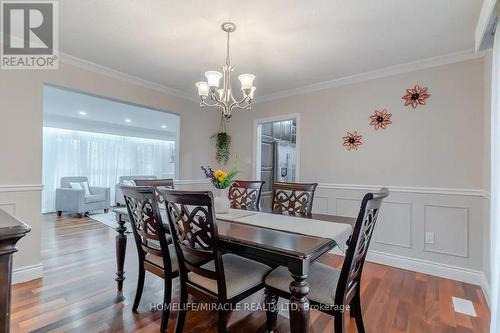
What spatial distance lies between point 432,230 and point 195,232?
2749mm

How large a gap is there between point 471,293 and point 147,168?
833 cm

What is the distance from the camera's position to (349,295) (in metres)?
1.49

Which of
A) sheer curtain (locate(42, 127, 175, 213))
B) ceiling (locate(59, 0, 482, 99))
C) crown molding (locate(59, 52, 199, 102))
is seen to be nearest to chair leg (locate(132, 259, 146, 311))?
ceiling (locate(59, 0, 482, 99))

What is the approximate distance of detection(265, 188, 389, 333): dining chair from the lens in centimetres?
133

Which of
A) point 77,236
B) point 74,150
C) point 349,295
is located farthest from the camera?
point 74,150

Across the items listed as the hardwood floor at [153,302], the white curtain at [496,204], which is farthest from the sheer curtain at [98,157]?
the white curtain at [496,204]

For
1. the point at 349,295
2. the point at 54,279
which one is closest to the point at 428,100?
the point at 349,295

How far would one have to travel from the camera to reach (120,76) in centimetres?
330

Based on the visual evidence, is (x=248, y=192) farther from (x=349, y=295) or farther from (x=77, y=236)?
(x=77, y=236)

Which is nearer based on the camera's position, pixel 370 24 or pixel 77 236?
pixel 370 24

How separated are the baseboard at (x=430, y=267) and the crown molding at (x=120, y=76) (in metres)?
3.57

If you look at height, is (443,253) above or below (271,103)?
below

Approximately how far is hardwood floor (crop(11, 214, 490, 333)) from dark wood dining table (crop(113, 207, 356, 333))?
72cm

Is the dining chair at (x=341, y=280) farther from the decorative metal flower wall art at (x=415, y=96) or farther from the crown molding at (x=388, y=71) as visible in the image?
the crown molding at (x=388, y=71)
